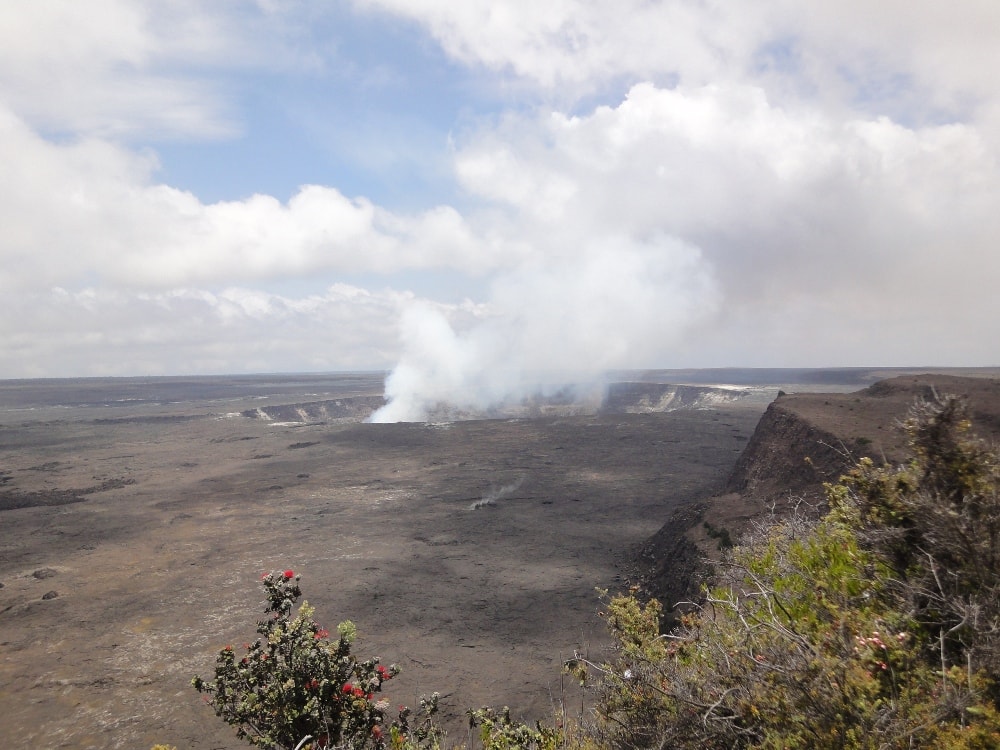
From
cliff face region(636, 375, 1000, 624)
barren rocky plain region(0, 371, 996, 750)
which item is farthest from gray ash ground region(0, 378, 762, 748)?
cliff face region(636, 375, 1000, 624)

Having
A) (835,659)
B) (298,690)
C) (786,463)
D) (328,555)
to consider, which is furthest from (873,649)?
(328,555)

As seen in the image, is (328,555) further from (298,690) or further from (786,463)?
(298,690)

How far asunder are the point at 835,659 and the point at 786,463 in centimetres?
1929

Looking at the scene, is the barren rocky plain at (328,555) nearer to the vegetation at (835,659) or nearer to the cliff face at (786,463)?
the cliff face at (786,463)

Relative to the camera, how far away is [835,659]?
9.65 feet

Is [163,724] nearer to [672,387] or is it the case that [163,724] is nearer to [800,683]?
[800,683]

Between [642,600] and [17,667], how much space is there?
14905 millimetres

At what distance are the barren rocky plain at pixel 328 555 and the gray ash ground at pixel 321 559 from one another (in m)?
0.08

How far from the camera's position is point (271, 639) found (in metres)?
4.12

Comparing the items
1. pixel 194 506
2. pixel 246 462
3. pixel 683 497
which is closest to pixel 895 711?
pixel 683 497

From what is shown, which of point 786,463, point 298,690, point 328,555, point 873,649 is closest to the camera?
point 873,649

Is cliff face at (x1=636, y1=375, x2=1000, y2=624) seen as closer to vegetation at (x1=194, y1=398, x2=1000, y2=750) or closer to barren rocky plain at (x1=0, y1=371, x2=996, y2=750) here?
barren rocky plain at (x1=0, y1=371, x2=996, y2=750)

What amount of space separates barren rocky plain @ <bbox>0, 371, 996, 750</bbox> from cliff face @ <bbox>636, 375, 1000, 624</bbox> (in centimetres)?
180

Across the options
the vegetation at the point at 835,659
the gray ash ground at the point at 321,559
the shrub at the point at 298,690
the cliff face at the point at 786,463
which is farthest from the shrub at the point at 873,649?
the cliff face at the point at 786,463
